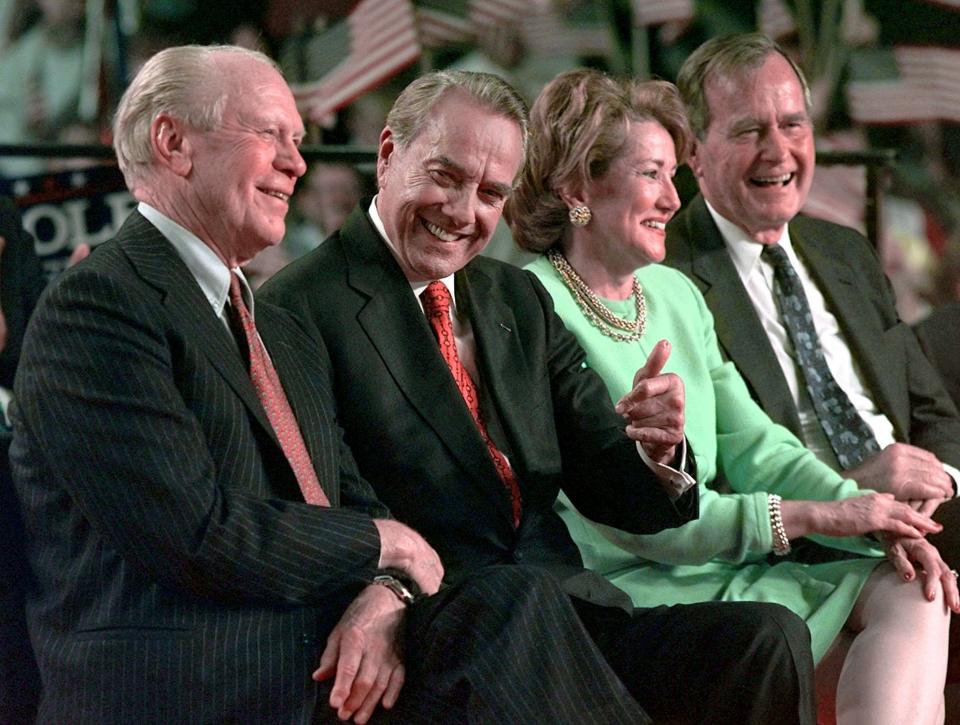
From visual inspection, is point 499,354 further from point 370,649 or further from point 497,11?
point 497,11

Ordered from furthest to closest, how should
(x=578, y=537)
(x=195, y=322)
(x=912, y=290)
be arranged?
(x=912, y=290) < (x=578, y=537) < (x=195, y=322)

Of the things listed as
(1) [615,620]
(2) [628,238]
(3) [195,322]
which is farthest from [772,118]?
(3) [195,322]

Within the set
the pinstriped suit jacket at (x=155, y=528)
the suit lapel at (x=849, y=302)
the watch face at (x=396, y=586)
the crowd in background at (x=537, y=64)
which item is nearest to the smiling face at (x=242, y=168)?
the pinstriped suit jacket at (x=155, y=528)

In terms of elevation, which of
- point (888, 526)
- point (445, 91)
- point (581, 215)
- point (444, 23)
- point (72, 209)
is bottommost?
point (888, 526)

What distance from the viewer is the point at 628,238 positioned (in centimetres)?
250

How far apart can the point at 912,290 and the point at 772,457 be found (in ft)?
8.32

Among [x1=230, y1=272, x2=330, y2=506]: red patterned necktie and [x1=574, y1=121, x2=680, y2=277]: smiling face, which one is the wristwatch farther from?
[x1=574, y1=121, x2=680, y2=277]: smiling face

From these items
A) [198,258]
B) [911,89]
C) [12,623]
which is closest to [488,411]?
[198,258]

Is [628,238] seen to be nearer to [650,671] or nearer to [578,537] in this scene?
[578,537]

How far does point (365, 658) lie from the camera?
1.73 meters

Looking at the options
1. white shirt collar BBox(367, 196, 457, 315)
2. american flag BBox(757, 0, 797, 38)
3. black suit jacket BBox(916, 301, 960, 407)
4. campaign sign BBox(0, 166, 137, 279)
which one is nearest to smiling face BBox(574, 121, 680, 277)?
white shirt collar BBox(367, 196, 457, 315)

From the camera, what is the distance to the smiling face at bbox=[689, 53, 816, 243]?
295 cm

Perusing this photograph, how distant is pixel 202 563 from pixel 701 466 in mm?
1097

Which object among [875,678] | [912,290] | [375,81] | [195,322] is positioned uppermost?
[195,322]
